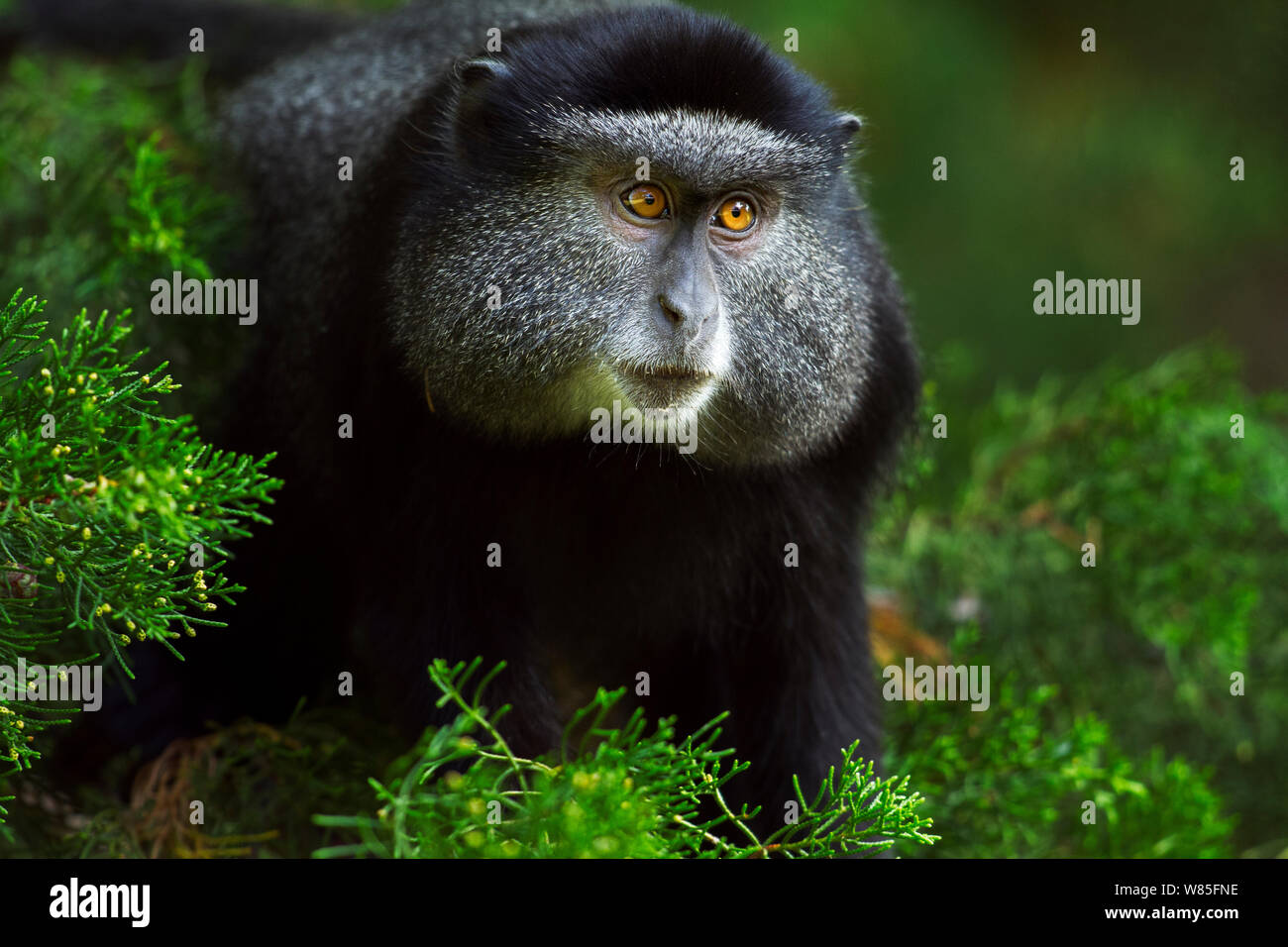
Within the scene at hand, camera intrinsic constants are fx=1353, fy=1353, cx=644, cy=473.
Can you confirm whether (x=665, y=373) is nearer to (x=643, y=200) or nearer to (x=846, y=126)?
(x=643, y=200)

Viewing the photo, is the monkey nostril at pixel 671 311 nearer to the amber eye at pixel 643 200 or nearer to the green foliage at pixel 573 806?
the amber eye at pixel 643 200

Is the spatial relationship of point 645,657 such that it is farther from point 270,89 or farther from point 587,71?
point 270,89

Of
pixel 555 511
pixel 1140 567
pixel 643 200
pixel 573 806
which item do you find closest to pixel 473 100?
pixel 643 200

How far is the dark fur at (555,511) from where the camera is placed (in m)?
3.71

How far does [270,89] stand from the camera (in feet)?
18.2

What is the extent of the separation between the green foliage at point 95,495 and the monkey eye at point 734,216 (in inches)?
57.3

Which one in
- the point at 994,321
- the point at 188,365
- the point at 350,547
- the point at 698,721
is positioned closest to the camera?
the point at 350,547

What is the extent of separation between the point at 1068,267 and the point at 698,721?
23.1 feet

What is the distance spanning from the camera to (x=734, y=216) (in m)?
3.64

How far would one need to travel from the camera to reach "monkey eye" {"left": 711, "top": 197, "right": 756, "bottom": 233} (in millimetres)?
3629

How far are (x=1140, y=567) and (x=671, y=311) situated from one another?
2.96 metres

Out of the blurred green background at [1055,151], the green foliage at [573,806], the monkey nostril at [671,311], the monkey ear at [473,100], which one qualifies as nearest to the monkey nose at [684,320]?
the monkey nostril at [671,311]

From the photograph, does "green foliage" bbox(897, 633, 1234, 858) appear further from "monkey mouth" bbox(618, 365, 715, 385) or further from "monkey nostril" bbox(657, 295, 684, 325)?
"monkey nostril" bbox(657, 295, 684, 325)

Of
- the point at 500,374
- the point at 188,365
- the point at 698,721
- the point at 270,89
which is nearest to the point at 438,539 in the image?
the point at 500,374
